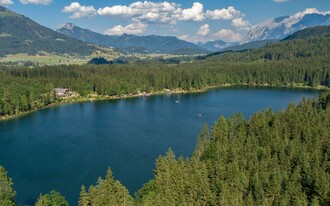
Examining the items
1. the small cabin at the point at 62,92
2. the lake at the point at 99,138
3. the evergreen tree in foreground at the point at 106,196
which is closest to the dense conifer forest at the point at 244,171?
the evergreen tree in foreground at the point at 106,196

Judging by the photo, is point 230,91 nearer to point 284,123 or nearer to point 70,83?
point 70,83

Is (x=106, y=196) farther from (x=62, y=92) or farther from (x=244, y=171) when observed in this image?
(x=62, y=92)

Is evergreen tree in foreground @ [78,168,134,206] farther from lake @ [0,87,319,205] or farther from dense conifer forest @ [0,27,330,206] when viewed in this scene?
lake @ [0,87,319,205]

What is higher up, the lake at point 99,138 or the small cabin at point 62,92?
the small cabin at point 62,92

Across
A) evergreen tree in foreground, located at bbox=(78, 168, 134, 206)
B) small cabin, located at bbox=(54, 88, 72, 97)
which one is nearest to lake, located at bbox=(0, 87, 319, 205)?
small cabin, located at bbox=(54, 88, 72, 97)

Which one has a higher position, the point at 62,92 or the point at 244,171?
the point at 62,92

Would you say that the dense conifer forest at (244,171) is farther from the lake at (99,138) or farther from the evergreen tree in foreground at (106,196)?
the lake at (99,138)

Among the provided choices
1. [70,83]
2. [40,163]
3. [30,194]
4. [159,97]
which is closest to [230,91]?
[159,97]

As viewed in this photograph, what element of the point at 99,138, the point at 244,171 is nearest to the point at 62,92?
the point at 99,138

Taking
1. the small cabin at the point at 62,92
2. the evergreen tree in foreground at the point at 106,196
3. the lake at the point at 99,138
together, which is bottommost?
the lake at the point at 99,138
